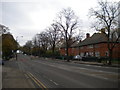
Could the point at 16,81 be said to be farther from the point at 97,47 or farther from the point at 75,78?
the point at 97,47

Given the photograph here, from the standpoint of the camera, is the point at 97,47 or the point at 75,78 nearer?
the point at 75,78

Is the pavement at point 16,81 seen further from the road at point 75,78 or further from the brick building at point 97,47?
the brick building at point 97,47

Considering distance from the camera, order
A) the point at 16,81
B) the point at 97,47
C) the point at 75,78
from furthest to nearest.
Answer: the point at 97,47
the point at 75,78
the point at 16,81

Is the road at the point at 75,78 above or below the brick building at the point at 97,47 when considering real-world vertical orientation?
below

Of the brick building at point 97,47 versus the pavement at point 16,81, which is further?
the brick building at point 97,47

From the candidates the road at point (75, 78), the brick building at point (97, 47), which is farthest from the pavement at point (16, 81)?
the brick building at point (97, 47)

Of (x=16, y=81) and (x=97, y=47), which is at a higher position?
(x=97, y=47)

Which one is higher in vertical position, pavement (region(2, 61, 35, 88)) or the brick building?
the brick building

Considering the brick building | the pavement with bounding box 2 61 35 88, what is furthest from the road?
the brick building

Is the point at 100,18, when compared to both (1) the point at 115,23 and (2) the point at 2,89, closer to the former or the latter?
(1) the point at 115,23

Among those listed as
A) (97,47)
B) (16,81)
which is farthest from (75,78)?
(97,47)

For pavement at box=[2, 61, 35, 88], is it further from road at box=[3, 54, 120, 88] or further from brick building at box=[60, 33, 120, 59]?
brick building at box=[60, 33, 120, 59]

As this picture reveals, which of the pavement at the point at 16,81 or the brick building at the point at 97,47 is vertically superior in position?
the brick building at the point at 97,47

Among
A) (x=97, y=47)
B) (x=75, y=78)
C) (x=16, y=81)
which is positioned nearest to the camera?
(x=16, y=81)
